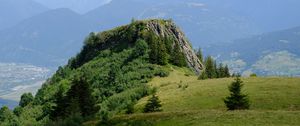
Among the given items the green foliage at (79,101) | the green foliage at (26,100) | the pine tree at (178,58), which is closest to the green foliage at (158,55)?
the pine tree at (178,58)

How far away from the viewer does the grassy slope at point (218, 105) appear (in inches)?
1961

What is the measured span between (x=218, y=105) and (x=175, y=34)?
292 feet

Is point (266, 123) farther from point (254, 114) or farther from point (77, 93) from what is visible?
point (77, 93)

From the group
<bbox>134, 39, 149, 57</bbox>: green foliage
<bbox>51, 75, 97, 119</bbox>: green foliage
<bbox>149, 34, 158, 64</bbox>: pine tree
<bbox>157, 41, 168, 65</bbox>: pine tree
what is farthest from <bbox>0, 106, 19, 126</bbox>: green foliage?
<bbox>157, 41, 168, 65</bbox>: pine tree

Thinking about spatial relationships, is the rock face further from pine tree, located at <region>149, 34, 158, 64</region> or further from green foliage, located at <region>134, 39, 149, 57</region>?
pine tree, located at <region>149, 34, 158, 64</region>

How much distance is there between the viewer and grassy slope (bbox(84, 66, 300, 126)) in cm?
4981

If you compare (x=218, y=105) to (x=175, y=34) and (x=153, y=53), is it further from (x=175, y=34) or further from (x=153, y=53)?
(x=175, y=34)

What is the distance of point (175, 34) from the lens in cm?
16025

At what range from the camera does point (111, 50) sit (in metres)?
150

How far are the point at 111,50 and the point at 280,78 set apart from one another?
71.9 m

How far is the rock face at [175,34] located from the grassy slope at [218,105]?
40.3 metres

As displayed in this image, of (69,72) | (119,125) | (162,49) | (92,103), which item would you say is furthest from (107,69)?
(119,125)

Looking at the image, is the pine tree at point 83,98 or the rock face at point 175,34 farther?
the rock face at point 175,34

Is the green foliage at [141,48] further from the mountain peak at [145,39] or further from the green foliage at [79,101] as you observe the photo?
the green foliage at [79,101]
